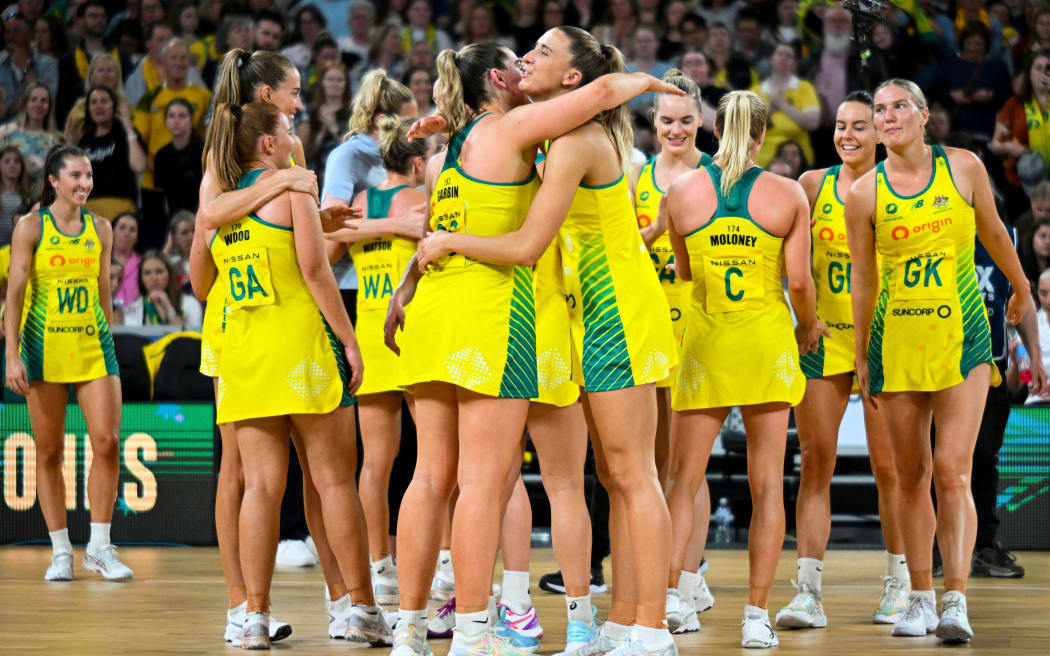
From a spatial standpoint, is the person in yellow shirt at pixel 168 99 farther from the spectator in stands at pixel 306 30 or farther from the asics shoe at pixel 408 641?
the asics shoe at pixel 408 641

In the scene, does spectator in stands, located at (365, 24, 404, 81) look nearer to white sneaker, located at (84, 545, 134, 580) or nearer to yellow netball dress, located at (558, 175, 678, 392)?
white sneaker, located at (84, 545, 134, 580)

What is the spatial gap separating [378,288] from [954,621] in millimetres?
2553

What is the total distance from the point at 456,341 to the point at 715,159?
1621 millimetres

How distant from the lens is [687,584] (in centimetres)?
479

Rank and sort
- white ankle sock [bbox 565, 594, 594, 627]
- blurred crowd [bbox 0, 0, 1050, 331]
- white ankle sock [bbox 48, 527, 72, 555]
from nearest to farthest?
white ankle sock [bbox 565, 594, 594, 627], white ankle sock [bbox 48, 527, 72, 555], blurred crowd [bbox 0, 0, 1050, 331]

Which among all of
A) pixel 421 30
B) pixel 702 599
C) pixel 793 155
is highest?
pixel 421 30

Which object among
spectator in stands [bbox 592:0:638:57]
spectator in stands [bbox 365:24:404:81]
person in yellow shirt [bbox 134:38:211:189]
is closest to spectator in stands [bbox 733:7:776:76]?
Answer: spectator in stands [bbox 592:0:638:57]

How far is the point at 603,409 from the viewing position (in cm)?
367

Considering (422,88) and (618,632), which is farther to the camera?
(422,88)

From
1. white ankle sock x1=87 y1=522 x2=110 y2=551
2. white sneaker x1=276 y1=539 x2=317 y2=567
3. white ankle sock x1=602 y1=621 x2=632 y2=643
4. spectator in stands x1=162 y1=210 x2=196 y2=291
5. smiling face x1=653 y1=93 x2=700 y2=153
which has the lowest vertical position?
white sneaker x1=276 y1=539 x2=317 y2=567

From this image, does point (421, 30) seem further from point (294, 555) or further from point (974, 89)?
point (294, 555)

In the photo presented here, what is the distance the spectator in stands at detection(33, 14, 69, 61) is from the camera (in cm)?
1106

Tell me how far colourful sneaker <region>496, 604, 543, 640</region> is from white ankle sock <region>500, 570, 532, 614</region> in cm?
1

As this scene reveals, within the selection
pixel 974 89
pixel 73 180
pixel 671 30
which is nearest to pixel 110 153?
pixel 73 180
